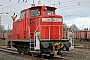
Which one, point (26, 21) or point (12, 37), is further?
point (12, 37)

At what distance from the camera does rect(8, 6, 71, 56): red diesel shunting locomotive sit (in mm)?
12180

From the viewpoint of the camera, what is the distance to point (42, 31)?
504 inches

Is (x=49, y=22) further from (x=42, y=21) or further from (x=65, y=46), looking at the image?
(x=65, y=46)

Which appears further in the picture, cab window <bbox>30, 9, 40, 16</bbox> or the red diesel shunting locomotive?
cab window <bbox>30, 9, 40, 16</bbox>

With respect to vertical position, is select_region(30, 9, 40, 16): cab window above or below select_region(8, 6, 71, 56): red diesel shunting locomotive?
above

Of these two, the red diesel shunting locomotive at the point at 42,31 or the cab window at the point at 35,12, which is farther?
the cab window at the point at 35,12

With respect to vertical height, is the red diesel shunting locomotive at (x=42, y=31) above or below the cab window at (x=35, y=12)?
below

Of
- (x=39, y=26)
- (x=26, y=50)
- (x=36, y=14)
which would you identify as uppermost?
(x=36, y=14)

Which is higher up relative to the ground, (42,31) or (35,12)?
(35,12)

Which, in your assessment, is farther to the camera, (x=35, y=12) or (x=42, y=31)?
(x=35, y=12)

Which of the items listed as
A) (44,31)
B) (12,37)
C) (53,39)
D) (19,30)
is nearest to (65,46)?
(53,39)

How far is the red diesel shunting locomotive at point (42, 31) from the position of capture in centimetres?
1218

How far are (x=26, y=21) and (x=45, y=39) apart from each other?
2503mm

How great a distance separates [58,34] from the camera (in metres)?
13.1
